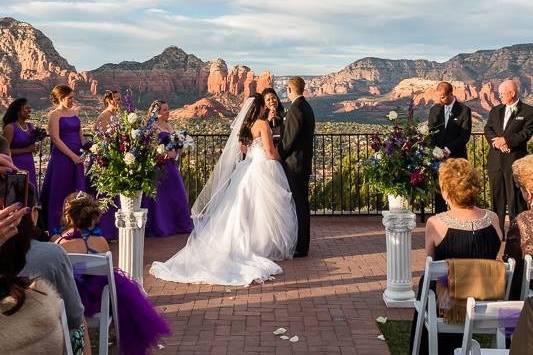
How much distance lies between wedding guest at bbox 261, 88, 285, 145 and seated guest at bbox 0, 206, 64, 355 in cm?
606

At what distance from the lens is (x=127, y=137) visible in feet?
20.2

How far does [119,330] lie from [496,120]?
6.31 m

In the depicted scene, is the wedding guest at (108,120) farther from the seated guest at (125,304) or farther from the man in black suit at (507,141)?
the man in black suit at (507,141)

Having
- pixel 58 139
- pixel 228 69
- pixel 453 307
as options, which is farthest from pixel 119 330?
pixel 228 69

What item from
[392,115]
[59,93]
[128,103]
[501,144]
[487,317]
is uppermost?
[59,93]

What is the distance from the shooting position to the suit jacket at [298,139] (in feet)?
26.1

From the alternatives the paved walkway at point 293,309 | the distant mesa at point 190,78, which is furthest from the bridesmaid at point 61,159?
the distant mesa at point 190,78

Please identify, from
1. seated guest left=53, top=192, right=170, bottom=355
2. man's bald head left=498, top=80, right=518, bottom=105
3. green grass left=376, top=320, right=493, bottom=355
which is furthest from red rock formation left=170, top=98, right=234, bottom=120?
seated guest left=53, top=192, right=170, bottom=355

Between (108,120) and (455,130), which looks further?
(455,130)

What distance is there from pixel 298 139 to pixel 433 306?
4.37 meters

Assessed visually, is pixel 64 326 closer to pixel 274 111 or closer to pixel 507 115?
pixel 274 111

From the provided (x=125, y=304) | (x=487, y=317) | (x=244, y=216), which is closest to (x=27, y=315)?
(x=487, y=317)

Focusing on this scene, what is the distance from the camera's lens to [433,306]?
3875 mm

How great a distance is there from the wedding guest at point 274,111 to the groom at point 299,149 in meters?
0.32
